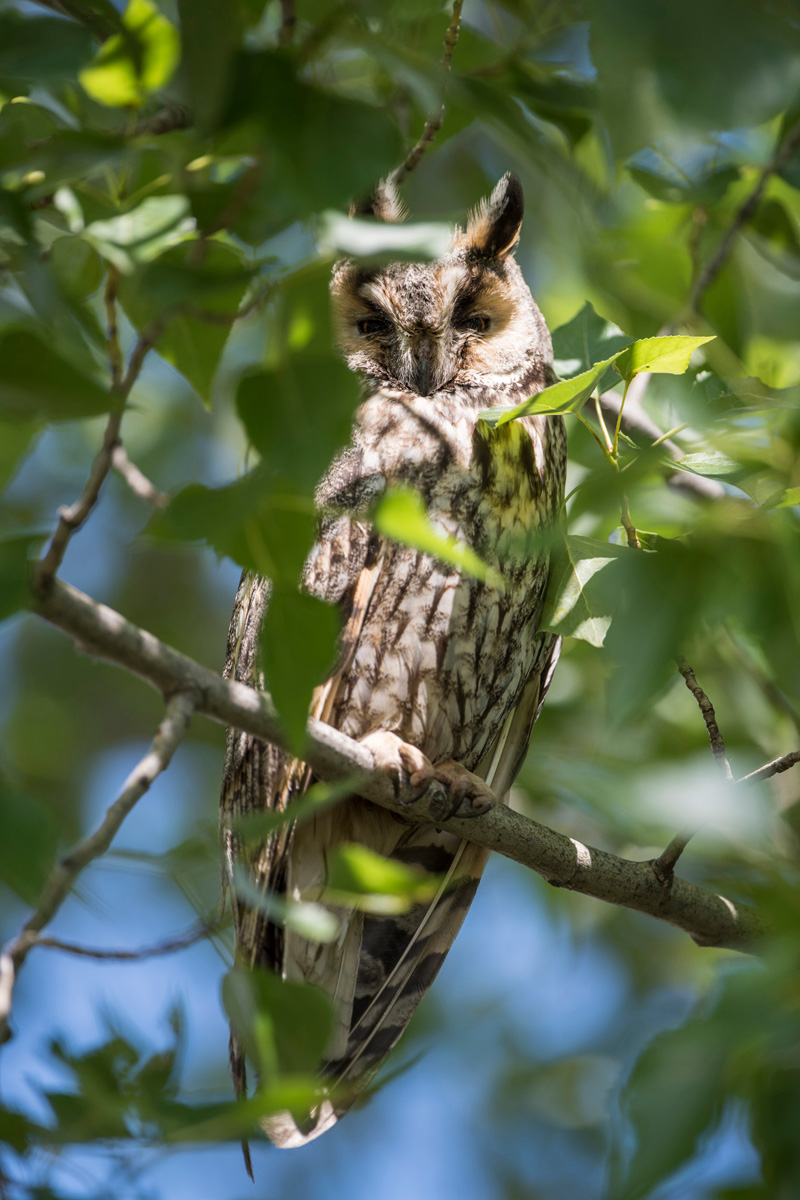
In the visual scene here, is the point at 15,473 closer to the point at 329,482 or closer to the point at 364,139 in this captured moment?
the point at 364,139

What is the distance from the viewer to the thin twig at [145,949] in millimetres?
1010

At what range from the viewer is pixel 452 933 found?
85.2 inches

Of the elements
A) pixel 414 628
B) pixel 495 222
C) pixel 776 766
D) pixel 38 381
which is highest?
pixel 38 381

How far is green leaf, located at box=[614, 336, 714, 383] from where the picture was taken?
1.22 m

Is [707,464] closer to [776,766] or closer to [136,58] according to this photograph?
[776,766]

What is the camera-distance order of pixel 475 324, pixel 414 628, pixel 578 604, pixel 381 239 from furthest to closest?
pixel 475 324
pixel 414 628
pixel 578 604
pixel 381 239

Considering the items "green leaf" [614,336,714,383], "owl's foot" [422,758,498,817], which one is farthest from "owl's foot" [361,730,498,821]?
"green leaf" [614,336,714,383]

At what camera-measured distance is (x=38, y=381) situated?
2.48 feet

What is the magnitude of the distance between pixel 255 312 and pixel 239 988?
540mm

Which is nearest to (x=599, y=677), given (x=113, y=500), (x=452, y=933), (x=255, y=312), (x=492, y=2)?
(x=452, y=933)

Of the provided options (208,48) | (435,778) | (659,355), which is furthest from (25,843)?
(435,778)

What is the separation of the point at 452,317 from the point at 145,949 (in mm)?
1500

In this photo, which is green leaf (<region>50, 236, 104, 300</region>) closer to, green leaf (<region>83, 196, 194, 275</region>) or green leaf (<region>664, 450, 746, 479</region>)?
green leaf (<region>83, 196, 194, 275</region>)

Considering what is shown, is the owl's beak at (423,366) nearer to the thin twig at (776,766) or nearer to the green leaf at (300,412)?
the thin twig at (776,766)
